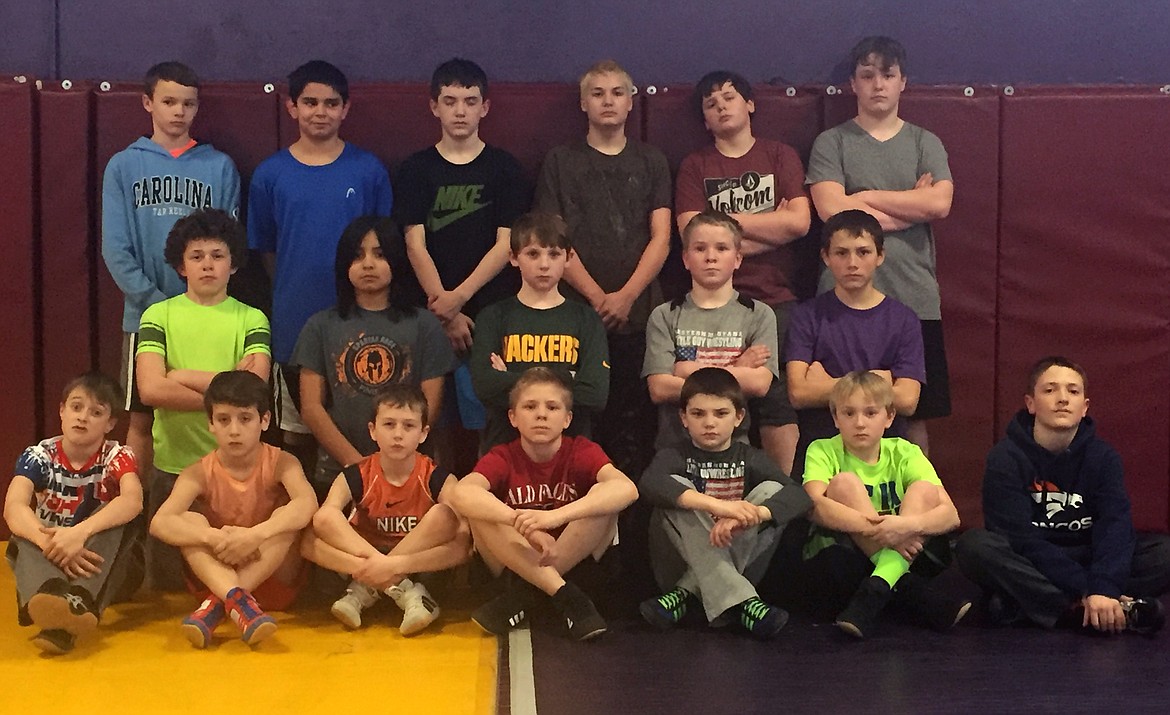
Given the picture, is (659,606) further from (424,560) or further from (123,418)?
(123,418)

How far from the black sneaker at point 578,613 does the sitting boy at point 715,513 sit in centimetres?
24

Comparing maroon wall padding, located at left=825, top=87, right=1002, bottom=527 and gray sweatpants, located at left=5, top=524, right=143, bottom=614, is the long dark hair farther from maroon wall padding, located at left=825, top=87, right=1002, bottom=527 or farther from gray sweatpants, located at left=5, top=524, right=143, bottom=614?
maroon wall padding, located at left=825, top=87, right=1002, bottom=527

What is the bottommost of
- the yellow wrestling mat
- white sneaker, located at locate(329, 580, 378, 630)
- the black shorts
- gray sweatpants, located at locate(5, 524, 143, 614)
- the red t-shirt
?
the yellow wrestling mat

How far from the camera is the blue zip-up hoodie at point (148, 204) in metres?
5.03

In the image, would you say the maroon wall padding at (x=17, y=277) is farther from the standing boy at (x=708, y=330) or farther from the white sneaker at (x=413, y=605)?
the standing boy at (x=708, y=330)

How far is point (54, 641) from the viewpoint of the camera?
3930mm

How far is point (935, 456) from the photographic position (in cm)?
560

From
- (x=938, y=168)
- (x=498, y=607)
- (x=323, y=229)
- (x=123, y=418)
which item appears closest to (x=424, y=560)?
(x=498, y=607)

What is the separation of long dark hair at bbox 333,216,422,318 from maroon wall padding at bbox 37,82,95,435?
136 cm

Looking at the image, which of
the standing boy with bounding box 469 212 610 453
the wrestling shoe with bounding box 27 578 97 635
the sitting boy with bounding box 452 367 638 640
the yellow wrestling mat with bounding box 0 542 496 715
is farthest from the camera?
the standing boy with bounding box 469 212 610 453

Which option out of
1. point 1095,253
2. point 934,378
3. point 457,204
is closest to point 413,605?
point 457,204

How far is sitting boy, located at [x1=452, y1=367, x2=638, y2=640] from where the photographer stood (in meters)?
4.14

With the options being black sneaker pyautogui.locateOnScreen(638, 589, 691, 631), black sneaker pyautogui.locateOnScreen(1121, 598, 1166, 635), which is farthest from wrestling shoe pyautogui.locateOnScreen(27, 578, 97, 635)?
black sneaker pyautogui.locateOnScreen(1121, 598, 1166, 635)

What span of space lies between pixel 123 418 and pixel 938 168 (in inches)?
152
